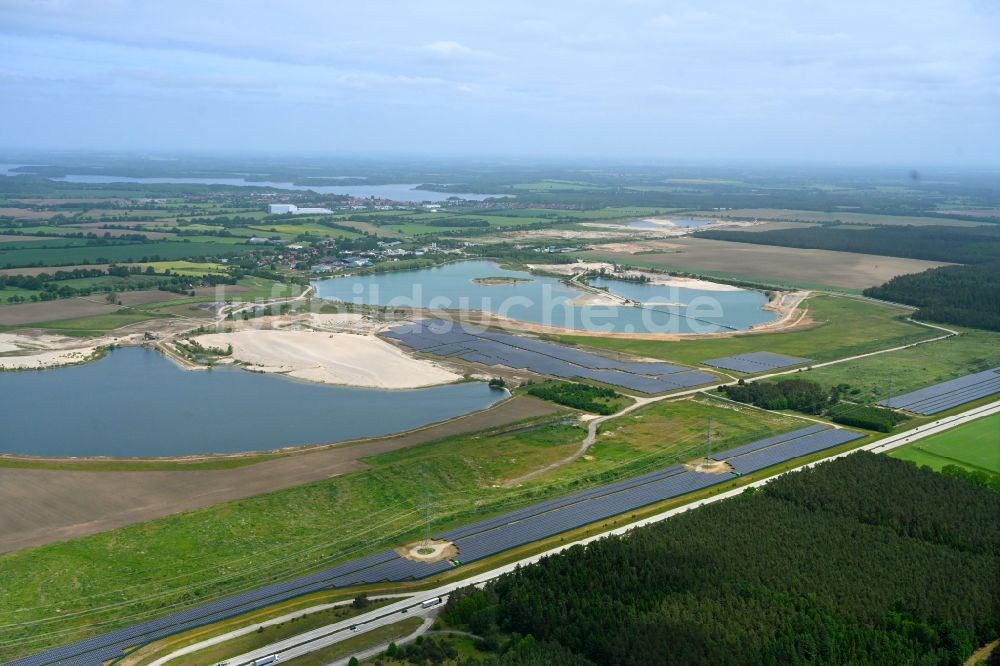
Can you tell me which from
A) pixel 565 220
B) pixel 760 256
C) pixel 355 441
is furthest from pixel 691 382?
pixel 565 220

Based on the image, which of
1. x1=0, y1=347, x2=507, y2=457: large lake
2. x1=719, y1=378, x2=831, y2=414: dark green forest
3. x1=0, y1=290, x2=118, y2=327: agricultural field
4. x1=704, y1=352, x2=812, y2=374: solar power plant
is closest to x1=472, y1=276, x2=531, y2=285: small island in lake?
x1=704, y1=352, x2=812, y2=374: solar power plant

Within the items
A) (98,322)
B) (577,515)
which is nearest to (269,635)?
(577,515)

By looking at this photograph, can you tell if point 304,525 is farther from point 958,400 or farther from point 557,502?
point 958,400

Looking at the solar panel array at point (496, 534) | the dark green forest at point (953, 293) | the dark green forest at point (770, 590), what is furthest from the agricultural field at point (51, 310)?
the dark green forest at point (953, 293)

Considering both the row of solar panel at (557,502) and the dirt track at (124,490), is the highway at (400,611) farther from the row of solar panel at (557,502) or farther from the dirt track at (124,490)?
the dirt track at (124,490)

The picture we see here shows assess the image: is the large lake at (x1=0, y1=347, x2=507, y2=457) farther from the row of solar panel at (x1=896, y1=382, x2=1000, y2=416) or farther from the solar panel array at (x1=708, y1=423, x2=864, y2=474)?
the row of solar panel at (x1=896, y1=382, x2=1000, y2=416)

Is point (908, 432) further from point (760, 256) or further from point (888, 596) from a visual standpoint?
point (760, 256)
